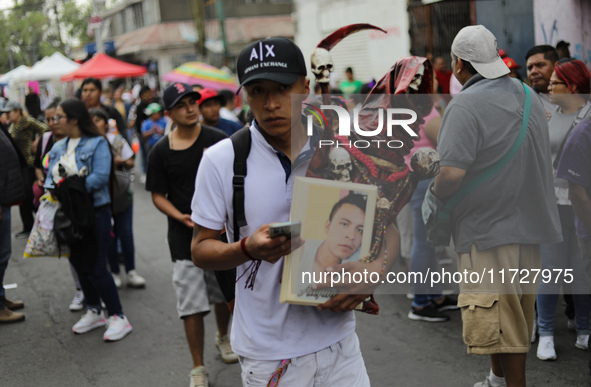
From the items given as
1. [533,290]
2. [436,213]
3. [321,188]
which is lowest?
[533,290]

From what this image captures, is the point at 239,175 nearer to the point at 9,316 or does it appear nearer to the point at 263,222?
the point at 263,222

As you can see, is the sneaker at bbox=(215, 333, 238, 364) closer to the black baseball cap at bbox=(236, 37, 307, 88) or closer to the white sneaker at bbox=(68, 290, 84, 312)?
the white sneaker at bbox=(68, 290, 84, 312)

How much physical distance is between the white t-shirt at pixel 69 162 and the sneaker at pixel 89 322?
123 cm

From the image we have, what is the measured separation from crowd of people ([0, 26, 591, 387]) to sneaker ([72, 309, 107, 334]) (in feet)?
0.04

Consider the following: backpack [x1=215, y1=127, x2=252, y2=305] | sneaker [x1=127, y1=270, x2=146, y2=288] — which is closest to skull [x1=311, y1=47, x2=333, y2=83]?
backpack [x1=215, y1=127, x2=252, y2=305]

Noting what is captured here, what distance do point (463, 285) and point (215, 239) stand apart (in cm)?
160

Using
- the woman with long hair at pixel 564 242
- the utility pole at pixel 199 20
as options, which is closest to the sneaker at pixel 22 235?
the woman with long hair at pixel 564 242

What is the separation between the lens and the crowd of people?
2404 millimetres

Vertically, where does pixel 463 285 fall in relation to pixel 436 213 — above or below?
below

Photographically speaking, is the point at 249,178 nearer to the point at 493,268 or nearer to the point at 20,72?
the point at 493,268

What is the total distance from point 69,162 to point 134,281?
1.96 m

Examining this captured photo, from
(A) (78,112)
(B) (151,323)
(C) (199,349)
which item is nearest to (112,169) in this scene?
(A) (78,112)

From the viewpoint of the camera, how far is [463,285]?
350 centimetres

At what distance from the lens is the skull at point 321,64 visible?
3.96 m
